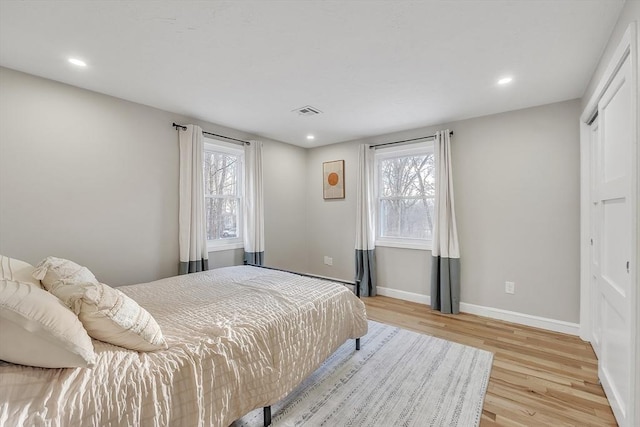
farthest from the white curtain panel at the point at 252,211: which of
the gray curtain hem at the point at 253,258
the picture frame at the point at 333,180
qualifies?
the picture frame at the point at 333,180

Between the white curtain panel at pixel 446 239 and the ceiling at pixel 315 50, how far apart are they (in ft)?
2.07

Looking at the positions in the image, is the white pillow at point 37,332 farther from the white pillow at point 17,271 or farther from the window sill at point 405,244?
the window sill at point 405,244

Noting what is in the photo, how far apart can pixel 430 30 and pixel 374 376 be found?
2.51 metres

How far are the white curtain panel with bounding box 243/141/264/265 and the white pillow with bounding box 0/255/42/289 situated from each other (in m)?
2.42

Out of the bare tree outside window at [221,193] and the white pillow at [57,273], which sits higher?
the bare tree outside window at [221,193]

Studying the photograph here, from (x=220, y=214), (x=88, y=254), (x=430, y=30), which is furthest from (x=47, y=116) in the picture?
(x=430, y=30)

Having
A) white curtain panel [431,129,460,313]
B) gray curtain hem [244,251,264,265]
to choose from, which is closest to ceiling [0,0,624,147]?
white curtain panel [431,129,460,313]

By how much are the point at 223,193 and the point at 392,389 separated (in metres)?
3.04

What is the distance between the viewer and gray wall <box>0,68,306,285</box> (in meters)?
2.22

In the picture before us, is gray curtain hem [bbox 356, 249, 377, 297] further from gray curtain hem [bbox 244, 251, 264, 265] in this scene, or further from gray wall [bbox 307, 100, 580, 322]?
gray curtain hem [bbox 244, 251, 264, 265]

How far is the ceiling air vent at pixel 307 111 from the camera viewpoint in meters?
3.04

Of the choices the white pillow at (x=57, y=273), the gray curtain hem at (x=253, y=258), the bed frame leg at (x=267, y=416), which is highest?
the white pillow at (x=57, y=273)

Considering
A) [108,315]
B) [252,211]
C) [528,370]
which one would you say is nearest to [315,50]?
[108,315]

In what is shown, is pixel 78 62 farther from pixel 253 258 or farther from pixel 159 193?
pixel 253 258
